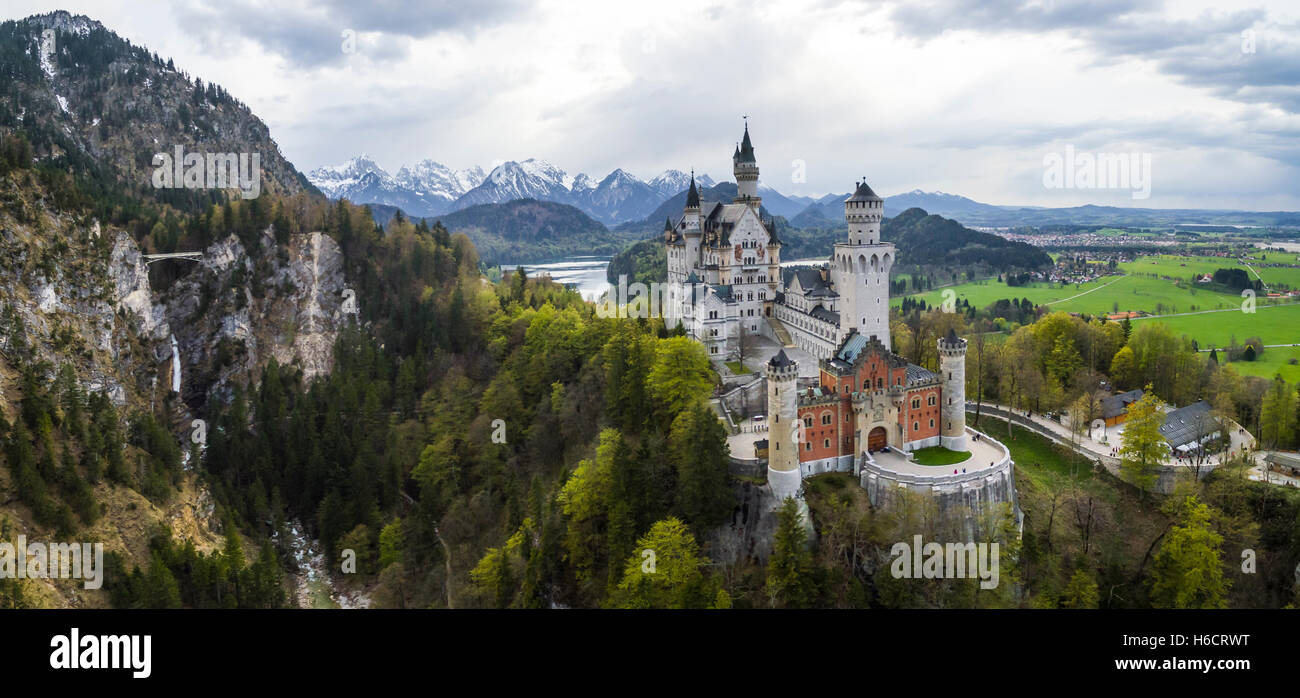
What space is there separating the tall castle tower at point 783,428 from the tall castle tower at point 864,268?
712 inches

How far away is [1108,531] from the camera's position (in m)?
45.2

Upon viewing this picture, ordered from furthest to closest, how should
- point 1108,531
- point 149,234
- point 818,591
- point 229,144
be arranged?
point 229,144 → point 149,234 → point 1108,531 → point 818,591

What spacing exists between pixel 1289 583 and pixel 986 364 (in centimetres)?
2841

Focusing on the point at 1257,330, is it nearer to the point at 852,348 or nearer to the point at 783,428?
the point at 852,348

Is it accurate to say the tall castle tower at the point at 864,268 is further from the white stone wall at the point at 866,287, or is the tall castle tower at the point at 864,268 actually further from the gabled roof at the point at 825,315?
the gabled roof at the point at 825,315

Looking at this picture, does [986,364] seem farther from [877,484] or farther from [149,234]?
[149,234]

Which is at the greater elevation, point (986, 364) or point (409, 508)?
point (986, 364)

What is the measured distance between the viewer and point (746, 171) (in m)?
78.6

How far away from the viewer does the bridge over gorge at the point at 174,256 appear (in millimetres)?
90000

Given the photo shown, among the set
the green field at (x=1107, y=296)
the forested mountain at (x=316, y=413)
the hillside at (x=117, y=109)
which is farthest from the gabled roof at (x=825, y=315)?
the hillside at (x=117, y=109)

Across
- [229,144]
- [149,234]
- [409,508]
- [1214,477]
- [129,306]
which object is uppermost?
[229,144]

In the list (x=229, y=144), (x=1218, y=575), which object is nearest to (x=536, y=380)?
(x=1218, y=575)

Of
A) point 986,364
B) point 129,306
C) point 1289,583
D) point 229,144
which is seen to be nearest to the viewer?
point 1289,583

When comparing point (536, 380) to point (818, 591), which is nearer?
point (818, 591)
